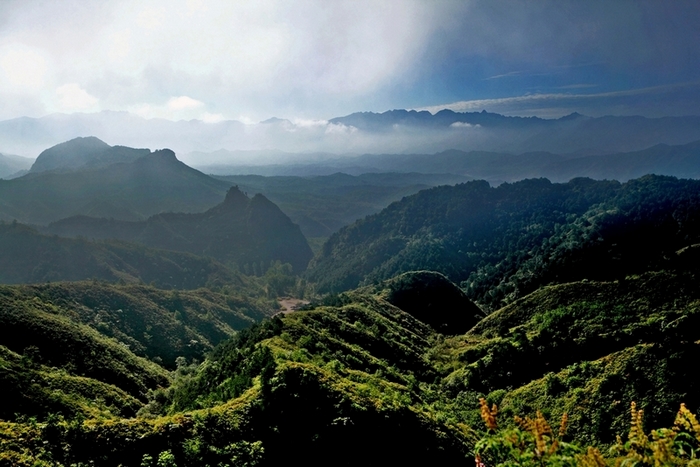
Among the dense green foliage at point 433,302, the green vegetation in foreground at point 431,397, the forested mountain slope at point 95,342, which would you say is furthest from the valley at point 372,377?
the dense green foliage at point 433,302

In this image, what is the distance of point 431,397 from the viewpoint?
4931cm

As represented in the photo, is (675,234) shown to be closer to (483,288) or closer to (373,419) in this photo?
(483,288)

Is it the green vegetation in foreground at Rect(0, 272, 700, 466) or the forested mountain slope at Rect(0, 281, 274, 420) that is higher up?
the green vegetation in foreground at Rect(0, 272, 700, 466)

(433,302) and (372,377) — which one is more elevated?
(372,377)

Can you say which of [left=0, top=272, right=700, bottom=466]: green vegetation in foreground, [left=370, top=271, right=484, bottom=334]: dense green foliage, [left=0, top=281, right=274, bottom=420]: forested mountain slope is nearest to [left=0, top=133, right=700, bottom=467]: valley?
[left=0, top=272, right=700, bottom=466]: green vegetation in foreground

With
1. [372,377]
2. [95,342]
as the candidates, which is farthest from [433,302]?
[95,342]

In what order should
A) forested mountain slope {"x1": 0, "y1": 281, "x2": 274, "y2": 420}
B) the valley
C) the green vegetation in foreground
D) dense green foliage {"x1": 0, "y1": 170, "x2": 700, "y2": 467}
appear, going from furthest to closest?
forested mountain slope {"x1": 0, "y1": 281, "x2": 274, "y2": 420} < the valley < dense green foliage {"x1": 0, "y1": 170, "x2": 700, "y2": 467} < the green vegetation in foreground

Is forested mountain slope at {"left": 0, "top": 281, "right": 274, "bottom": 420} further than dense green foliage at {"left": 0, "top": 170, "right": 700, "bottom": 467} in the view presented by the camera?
Yes

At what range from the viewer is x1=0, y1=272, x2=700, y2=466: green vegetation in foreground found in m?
21.8

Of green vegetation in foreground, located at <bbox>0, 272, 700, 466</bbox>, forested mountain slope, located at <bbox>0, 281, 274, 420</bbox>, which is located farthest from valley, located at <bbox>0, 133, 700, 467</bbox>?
forested mountain slope, located at <bbox>0, 281, 274, 420</bbox>

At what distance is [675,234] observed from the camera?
12925 centimetres

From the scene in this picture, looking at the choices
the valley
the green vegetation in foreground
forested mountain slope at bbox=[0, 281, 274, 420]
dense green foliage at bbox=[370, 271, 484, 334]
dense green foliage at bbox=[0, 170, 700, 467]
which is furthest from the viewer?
dense green foliage at bbox=[370, 271, 484, 334]

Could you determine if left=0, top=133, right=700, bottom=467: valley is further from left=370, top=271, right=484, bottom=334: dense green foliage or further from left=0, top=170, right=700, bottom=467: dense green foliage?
left=370, top=271, right=484, bottom=334: dense green foliage

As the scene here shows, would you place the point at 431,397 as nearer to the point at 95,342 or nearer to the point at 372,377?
the point at 372,377
